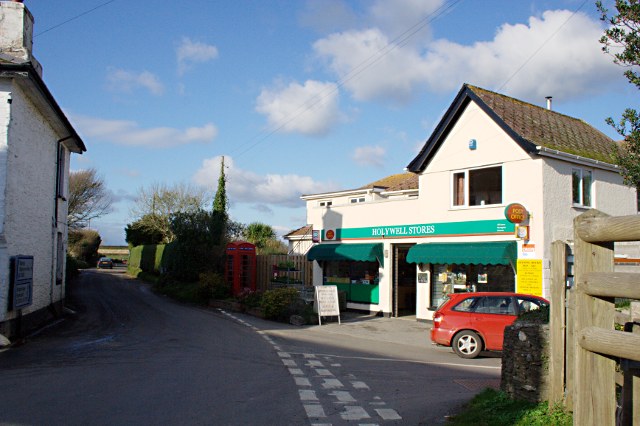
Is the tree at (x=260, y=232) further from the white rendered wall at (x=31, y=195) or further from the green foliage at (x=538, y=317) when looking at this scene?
the green foliage at (x=538, y=317)

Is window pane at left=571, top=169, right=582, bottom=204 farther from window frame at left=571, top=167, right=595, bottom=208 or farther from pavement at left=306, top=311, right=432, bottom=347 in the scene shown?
pavement at left=306, top=311, right=432, bottom=347

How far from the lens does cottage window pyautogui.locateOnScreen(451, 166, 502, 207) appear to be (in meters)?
20.0

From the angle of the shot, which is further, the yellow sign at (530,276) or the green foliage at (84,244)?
the green foliage at (84,244)

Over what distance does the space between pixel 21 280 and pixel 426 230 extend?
1358cm

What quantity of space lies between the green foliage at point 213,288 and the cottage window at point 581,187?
1517cm

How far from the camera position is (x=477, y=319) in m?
13.9

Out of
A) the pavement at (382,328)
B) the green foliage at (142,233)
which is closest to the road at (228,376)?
the pavement at (382,328)

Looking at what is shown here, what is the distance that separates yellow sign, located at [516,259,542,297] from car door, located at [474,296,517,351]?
4.37m

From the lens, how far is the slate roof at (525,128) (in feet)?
63.6

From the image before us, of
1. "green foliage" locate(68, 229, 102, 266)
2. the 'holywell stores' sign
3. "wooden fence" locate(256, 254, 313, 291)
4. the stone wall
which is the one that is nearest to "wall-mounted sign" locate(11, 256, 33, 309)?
the stone wall

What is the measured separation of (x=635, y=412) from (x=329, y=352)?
10299 millimetres

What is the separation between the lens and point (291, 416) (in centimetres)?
760

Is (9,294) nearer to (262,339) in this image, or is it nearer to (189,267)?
(262,339)

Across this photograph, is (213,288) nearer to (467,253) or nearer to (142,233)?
(467,253)
